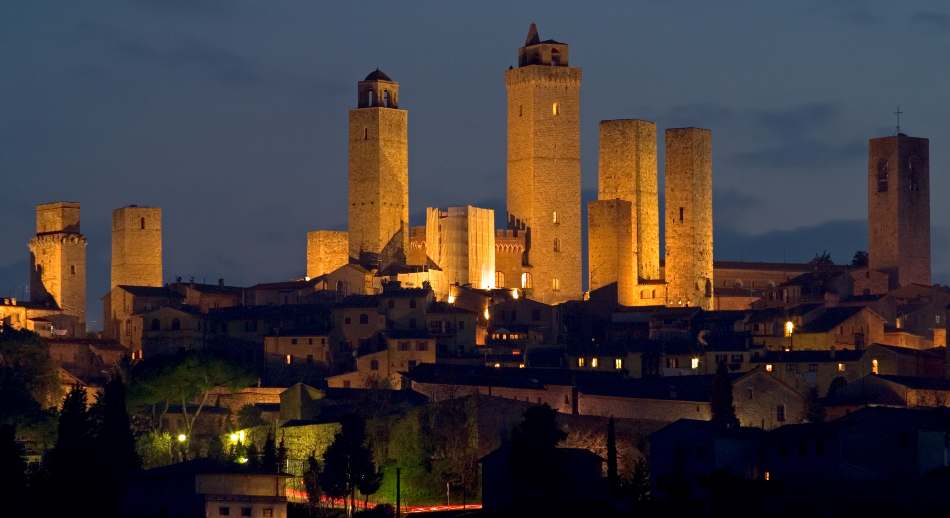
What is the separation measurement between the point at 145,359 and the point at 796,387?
2009 cm

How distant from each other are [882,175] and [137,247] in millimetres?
24872

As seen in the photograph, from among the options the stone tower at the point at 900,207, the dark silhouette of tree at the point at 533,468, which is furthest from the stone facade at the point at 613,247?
the dark silhouette of tree at the point at 533,468

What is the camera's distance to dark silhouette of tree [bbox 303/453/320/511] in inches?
2552

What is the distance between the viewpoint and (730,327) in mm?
81812

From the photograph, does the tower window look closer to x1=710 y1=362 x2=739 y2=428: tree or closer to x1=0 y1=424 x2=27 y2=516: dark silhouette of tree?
x1=710 y1=362 x2=739 y2=428: tree

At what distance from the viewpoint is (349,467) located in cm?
6512

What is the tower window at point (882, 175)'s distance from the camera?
94875 millimetres

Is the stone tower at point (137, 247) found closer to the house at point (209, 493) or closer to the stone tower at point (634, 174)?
the stone tower at point (634, 174)

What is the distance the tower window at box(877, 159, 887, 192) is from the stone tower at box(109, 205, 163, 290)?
24.0m

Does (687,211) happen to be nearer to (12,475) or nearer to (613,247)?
(613,247)

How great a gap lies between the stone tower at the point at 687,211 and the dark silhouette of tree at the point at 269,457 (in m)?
27.5

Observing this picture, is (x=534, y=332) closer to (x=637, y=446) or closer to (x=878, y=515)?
(x=637, y=446)

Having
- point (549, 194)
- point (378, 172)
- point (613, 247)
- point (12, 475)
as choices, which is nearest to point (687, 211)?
point (613, 247)

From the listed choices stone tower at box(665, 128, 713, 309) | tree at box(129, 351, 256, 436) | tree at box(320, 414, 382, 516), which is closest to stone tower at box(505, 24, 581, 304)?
stone tower at box(665, 128, 713, 309)
